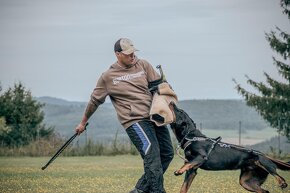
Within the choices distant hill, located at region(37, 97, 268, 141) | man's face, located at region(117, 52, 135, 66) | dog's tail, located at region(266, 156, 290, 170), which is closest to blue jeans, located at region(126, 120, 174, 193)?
man's face, located at region(117, 52, 135, 66)

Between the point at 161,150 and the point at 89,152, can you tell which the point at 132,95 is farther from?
the point at 89,152

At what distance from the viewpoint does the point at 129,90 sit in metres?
11.5

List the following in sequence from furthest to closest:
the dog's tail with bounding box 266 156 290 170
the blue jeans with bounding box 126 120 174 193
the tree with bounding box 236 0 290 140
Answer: the tree with bounding box 236 0 290 140, the dog's tail with bounding box 266 156 290 170, the blue jeans with bounding box 126 120 174 193

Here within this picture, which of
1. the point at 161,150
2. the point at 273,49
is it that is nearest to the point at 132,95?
the point at 161,150

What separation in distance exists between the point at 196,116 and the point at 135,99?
264ft

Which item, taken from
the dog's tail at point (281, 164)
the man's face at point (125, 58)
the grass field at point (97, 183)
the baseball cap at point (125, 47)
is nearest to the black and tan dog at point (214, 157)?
the dog's tail at point (281, 164)

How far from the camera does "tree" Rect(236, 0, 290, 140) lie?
1548 inches

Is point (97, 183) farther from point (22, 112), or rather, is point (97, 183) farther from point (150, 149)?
point (22, 112)

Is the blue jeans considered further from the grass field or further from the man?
the grass field

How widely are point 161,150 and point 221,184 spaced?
5755mm

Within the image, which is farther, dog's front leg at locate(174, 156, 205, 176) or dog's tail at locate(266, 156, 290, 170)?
dog's tail at locate(266, 156, 290, 170)

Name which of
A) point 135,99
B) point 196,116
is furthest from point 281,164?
point 196,116

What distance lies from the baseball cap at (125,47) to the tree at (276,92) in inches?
1089

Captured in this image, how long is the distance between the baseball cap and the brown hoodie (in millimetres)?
269
